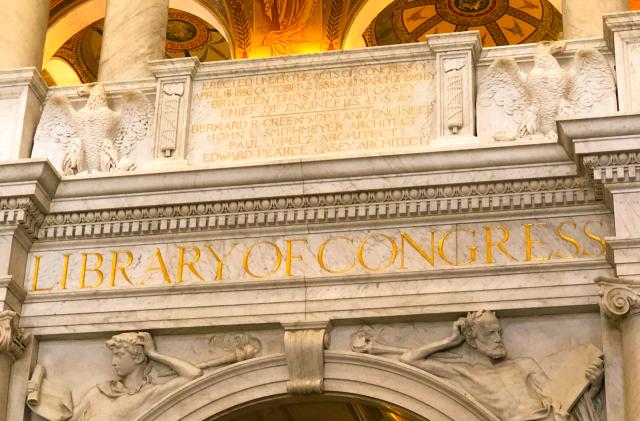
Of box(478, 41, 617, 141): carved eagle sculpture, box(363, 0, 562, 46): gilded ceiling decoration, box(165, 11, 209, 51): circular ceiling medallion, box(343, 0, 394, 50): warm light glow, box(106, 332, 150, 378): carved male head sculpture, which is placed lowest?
box(106, 332, 150, 378): carved male head sculpture

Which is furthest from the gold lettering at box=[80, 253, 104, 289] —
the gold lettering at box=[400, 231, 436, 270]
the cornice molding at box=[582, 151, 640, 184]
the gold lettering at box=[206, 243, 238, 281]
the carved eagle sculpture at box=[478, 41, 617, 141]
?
the cornice molding at box=[582, 151, 640, 184]

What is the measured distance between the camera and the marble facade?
1261cm

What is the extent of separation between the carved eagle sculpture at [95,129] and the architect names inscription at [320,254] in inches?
35.2

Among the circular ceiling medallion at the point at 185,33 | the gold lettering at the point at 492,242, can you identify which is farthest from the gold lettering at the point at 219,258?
the circular ceiling medallion at the point at 185,33

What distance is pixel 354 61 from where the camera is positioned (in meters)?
14.2

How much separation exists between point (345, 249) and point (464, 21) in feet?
35.2

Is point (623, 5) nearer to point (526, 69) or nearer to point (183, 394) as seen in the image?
point (526, 69)

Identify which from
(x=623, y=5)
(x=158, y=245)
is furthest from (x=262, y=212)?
(x=623, y=5)

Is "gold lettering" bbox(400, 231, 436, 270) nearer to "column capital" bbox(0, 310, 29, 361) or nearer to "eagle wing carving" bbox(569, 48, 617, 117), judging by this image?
"eagle wing carving" bbox(569, 48, 617, 117)

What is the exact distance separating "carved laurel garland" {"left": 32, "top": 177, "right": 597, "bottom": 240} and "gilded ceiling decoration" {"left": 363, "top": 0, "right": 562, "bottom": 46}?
9.89 m

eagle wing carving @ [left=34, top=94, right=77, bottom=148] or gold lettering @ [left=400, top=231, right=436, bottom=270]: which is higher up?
eagle wing carving @ [left=34, top=94, right=77, bottom=148]

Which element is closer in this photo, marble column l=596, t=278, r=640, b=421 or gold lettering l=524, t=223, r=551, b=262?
marble column l=596, t=278, r=640, b=421

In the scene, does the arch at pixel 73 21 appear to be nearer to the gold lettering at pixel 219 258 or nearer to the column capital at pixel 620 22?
the gold lettering at pixel 219 258

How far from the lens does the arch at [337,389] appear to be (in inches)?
495
